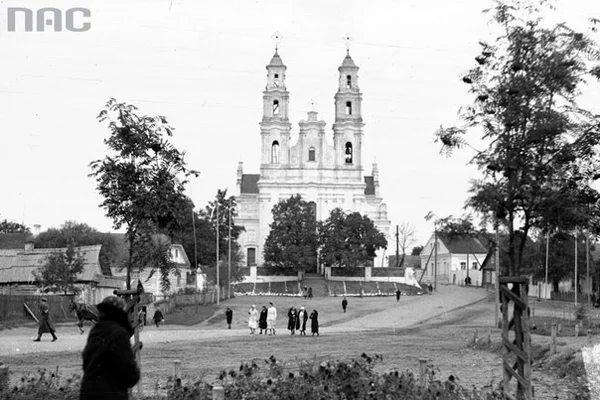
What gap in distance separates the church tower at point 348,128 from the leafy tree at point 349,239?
21874 mm

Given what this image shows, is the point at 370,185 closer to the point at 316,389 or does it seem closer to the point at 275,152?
the point at 275,152

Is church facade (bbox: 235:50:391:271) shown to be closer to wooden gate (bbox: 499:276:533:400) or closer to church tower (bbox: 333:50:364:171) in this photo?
church tower (bbox: 333:50:364:171)

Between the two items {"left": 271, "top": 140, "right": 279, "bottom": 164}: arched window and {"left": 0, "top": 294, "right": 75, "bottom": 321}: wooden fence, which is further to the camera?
{"left": 271, "top": 140, "right": 279, "bottom": 164}: arched window

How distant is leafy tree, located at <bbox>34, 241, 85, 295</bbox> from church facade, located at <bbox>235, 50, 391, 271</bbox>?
205 feet

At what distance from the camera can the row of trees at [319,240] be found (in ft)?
292

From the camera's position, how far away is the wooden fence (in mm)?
39562

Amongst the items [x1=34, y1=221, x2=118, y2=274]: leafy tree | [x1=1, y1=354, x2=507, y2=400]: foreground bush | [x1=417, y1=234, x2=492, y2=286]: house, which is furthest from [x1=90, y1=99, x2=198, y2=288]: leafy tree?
[x1=417, y1=234, x2=492, y2=286]: house

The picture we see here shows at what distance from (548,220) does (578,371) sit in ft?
20.3

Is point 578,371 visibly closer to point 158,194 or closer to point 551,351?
point 551,351

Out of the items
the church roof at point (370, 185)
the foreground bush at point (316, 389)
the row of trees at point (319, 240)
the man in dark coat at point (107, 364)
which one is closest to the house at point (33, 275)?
the row of trees at point (319, 240)

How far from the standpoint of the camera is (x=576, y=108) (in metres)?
12.8

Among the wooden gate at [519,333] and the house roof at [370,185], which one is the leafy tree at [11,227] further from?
the wooden gate at [519,333]

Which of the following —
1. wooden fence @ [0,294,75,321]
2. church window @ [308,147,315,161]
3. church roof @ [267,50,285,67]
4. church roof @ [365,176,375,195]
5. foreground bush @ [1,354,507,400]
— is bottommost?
wooden fence @ [0,294,75,321]

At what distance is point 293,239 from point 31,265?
3984cm
